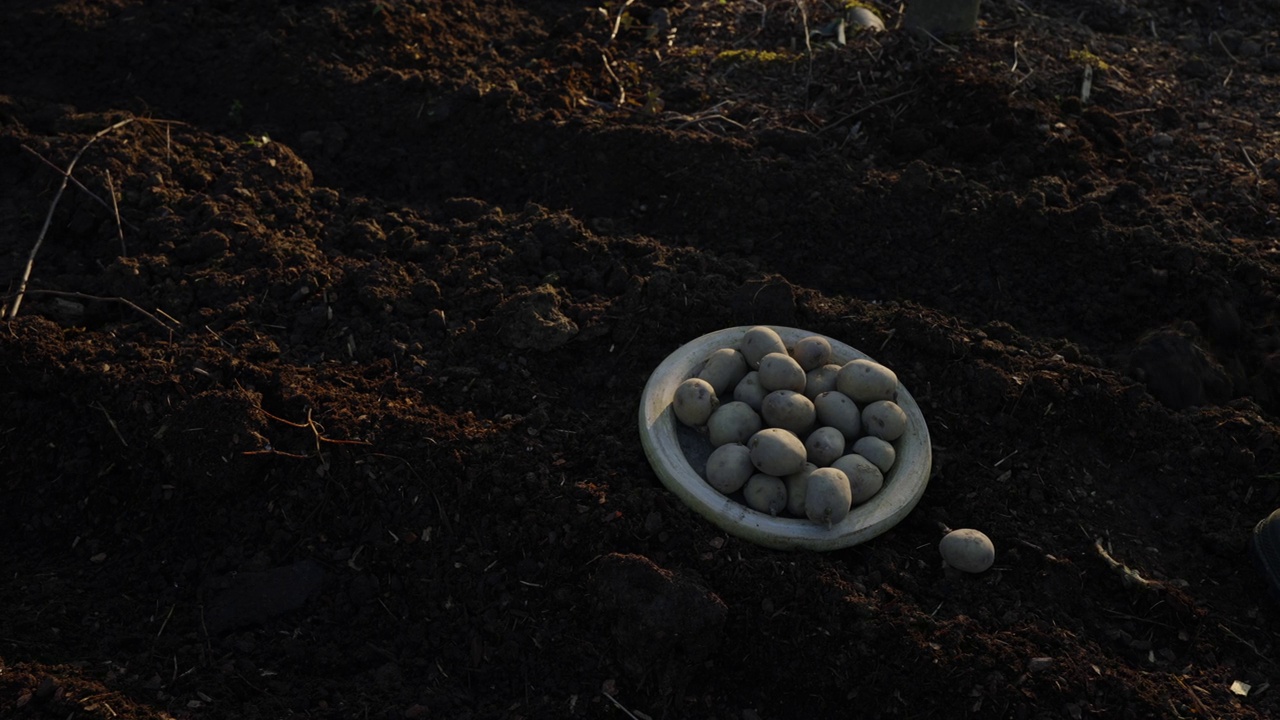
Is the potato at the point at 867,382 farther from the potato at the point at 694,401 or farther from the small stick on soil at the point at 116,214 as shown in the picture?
the small stick on soil at the point at 116,214

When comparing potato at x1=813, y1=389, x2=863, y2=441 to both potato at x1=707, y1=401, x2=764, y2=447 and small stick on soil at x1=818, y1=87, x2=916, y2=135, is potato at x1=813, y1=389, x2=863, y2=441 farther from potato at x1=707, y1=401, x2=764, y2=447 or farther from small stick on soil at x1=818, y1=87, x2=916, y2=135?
small stick on soil at x1=818, y1=87, x2=916, y2=135

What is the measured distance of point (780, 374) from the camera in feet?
12.5

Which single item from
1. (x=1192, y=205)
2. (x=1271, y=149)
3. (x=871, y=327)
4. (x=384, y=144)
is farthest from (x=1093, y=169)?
(x=384, y=144)

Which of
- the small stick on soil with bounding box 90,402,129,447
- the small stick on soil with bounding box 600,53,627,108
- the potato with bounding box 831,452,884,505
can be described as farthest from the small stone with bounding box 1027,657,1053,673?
the small stick on soil with bounding box 600,53,627,108

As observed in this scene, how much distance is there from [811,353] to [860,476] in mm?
598

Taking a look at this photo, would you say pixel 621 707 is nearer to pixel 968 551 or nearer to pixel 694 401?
pixel 694 401

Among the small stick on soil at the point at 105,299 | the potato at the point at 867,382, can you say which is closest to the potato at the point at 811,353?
the potato at the point at 867,382

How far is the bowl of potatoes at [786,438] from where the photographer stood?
354cm

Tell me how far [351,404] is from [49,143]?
2.42m

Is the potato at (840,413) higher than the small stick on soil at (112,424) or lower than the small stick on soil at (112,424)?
lower

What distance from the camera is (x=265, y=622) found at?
Answer: 11.5 ft

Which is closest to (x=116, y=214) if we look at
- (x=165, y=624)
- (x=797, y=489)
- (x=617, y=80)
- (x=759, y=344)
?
(x=165, y=624)

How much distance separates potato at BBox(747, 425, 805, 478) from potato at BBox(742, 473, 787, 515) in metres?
0.03

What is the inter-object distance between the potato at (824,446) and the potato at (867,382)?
22 centimetres
